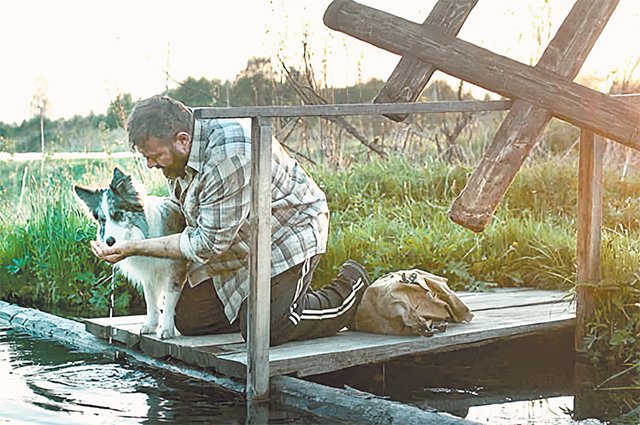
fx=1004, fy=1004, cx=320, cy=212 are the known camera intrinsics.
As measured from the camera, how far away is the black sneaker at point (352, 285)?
5.32m

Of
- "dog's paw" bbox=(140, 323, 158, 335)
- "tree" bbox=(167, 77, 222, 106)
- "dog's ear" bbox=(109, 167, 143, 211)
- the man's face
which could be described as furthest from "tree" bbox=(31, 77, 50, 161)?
the man's face

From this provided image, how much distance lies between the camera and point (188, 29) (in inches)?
457

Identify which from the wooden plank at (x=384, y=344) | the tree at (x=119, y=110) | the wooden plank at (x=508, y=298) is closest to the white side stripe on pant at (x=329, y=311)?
the wooden plank at (x=384, y=344)

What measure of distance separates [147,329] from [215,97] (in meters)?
6.36

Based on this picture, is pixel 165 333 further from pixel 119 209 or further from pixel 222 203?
pixel 222 203

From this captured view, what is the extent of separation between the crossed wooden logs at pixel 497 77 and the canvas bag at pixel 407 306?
33.9 inches

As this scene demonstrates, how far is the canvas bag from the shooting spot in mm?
5285

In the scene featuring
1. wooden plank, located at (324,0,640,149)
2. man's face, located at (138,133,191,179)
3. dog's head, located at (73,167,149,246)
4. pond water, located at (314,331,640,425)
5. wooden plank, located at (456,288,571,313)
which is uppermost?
wooden plank, located at (324,0,640,149)

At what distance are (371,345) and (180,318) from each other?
1028 millimetres

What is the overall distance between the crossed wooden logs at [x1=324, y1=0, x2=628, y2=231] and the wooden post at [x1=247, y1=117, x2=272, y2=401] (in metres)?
0.67

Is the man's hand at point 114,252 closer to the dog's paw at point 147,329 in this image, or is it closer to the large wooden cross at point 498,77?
the dog's paw at point 147,329

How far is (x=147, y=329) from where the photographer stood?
536 centimetres

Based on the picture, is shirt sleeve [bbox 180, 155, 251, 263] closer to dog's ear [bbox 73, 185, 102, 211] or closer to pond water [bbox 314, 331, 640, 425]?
dog's ear [bbox 73, 185, 102, 211]

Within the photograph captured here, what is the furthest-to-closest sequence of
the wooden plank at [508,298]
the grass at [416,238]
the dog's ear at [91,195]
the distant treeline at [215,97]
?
the distant treeline at [215,97] < the wooden plank at [508,298] < the grass at [416,238] < the dog's ear at [91,195]
